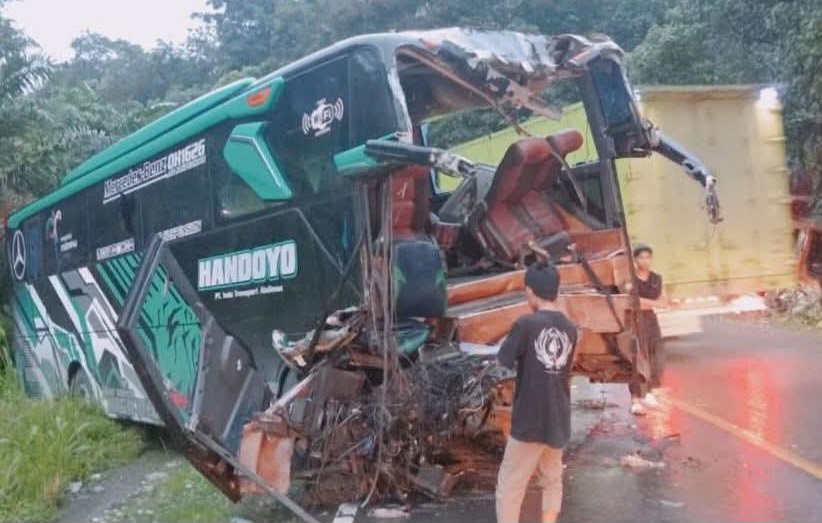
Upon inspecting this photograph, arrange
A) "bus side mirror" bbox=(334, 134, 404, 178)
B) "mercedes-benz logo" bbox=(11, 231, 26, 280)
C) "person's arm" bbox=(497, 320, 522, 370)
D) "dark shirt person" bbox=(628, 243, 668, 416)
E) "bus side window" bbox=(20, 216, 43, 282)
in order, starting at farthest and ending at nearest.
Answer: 1. "mercedes-benz logo" bbox=(11, 231, 26, 280)
2. "bus side window" bbox=(20, 216, 43, 282)
3. "dark shirt person" bbox=(628, 243, 668, 416)
4. "bus side mirror" bbox=(334, 134, 404, 178)
5. "person's arm" bbox=(497, 320, 522, 370)

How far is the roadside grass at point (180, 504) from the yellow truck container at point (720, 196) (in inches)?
249

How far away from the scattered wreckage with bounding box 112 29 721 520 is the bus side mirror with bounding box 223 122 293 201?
33 cm

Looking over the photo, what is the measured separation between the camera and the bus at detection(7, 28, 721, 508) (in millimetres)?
5598

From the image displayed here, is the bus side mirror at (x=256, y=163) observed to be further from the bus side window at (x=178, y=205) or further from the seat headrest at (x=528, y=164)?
the seat headrest at (x=528, y=164)

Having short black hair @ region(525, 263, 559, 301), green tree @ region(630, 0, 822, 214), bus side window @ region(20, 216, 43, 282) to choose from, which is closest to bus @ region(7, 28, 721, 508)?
short black hair @ region(525, 263, 559, 301)

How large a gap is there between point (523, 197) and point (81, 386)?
5942mm

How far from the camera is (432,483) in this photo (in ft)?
19.6

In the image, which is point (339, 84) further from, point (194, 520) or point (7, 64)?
point (7, 64)

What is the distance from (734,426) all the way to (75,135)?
10855mm

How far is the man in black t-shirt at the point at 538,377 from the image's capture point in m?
4.76

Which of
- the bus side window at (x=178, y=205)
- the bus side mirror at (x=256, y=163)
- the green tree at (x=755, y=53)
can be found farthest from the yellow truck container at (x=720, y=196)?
the bus side mirror at (x=256, y=163)

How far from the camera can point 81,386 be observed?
10297mm

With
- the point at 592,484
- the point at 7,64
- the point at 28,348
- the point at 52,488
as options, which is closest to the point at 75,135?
the point at 7,64

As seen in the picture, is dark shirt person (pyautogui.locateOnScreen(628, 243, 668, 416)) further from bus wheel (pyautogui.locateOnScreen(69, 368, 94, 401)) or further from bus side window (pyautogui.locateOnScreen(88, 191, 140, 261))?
bus wheel (pyautogui.locateOnScreen(69, 368, 94, 401))
